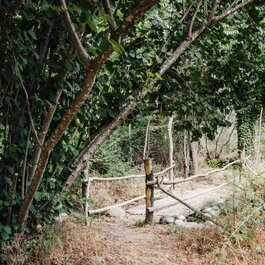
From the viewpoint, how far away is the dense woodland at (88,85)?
324 centimetres

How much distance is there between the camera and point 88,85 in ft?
8.31

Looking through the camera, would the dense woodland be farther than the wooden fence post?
No

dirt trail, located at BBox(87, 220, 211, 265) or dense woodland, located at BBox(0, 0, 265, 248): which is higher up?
dense woodland, located at BBox(0, 0, 265, 248)

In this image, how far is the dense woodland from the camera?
10.6 feet

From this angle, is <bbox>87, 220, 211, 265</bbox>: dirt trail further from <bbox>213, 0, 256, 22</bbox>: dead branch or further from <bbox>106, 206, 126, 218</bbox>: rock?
<bbox>213, 0, 256, 22</bbox>: dead branch

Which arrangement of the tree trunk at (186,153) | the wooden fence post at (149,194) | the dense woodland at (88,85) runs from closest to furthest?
the dense woodland at (88,85), the wooden fence post at (149,194), the tree trunk at (186,153)

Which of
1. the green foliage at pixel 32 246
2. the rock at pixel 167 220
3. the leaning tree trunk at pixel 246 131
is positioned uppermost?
the leaning tree trunk at pixel 246 131

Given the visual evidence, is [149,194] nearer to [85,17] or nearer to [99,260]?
[99,260]

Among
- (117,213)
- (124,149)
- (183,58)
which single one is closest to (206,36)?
(183,58)

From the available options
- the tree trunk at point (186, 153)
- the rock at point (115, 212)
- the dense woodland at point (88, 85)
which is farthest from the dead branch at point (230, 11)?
the tree trunk at point (186, 153)

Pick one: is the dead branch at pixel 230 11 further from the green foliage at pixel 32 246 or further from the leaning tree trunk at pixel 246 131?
the leaning tree trunk at pixel 246 131

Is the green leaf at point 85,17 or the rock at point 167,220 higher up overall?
the green leaf at point 85,17

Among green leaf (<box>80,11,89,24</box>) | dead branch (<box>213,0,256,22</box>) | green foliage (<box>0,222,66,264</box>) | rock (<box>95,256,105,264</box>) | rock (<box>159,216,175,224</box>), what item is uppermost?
dead branch (<box>213,0,256,22</box>)

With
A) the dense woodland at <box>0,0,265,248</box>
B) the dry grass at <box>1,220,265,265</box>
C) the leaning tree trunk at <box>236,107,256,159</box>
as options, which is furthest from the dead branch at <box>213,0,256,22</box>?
the leaning tree trunk at <box>236,107,256,159</box>
